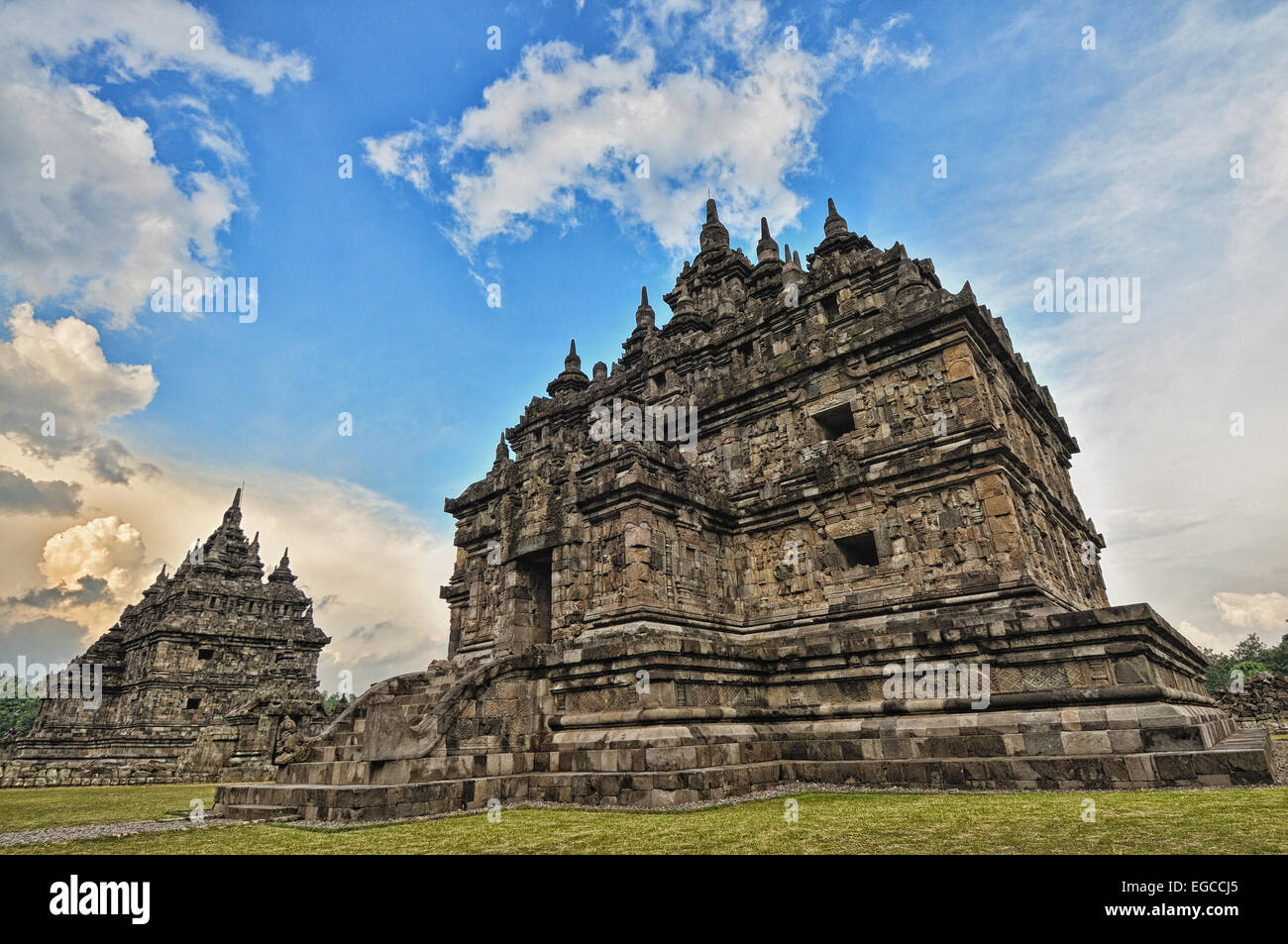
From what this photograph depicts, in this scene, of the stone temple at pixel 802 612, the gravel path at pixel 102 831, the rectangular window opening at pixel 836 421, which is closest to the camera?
the gravel path at pixel 102 831

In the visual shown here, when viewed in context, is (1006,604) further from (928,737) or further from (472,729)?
(472,729)

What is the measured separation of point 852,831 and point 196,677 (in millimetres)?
46429

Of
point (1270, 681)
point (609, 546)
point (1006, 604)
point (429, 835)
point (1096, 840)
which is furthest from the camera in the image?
point (1270, 681)

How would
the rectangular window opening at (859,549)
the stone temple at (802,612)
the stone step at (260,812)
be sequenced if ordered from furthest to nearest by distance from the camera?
the rectangular window opening at (859,549) < the stone temple at (802,612) < the stone step at (260,812)

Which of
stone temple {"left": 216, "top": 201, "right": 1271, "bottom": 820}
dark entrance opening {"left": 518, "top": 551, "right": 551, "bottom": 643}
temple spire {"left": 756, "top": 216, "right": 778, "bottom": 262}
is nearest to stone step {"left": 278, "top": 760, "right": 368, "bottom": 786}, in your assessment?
stone temple {"left": 216, "top": 201, "right": 1271, "bottom": 820}

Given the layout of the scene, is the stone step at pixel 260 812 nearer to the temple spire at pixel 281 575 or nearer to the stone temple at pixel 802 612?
the stone temple at pixel 802 612

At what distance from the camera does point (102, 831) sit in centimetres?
891

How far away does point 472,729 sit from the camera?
12570mm

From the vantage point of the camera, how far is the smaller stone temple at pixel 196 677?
27203mm

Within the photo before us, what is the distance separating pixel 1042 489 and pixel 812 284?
8074 millimetres

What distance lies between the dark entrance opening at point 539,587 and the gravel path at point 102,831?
7.40m

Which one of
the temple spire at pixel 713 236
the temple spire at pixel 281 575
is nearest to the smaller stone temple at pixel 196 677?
the temple spire at pixel 281 575
